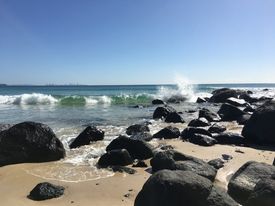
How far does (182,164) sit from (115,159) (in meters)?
2.39

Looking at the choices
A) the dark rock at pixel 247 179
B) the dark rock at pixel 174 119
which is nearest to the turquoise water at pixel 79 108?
the dark rock at pixel 174 119

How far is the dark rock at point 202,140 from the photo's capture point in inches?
474

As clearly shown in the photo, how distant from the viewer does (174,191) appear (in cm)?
516

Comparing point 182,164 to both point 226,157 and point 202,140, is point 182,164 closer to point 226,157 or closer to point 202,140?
point 226,157

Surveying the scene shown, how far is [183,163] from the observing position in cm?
746

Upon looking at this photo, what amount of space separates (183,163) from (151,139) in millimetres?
5808

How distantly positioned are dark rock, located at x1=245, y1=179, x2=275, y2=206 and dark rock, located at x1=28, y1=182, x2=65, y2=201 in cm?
341

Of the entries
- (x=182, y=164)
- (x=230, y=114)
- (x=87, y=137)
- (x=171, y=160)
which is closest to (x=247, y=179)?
(x=182, y=164)

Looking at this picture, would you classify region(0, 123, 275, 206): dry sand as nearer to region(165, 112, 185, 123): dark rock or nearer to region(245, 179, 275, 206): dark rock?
region(245, 179, 275, 206): dark rock

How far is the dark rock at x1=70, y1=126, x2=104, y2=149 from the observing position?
478 inches

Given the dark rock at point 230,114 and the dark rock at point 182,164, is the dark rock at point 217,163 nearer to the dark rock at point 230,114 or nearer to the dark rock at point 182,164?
the dark rock at point 182,164

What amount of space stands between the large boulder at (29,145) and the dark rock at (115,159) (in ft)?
5.18

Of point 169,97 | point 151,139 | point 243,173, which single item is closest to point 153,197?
point 243,173

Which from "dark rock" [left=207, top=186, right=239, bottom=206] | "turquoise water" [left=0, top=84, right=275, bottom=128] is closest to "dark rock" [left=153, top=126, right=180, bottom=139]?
"turquoise water" [left=0, top=84, right=275, bottom=128]
